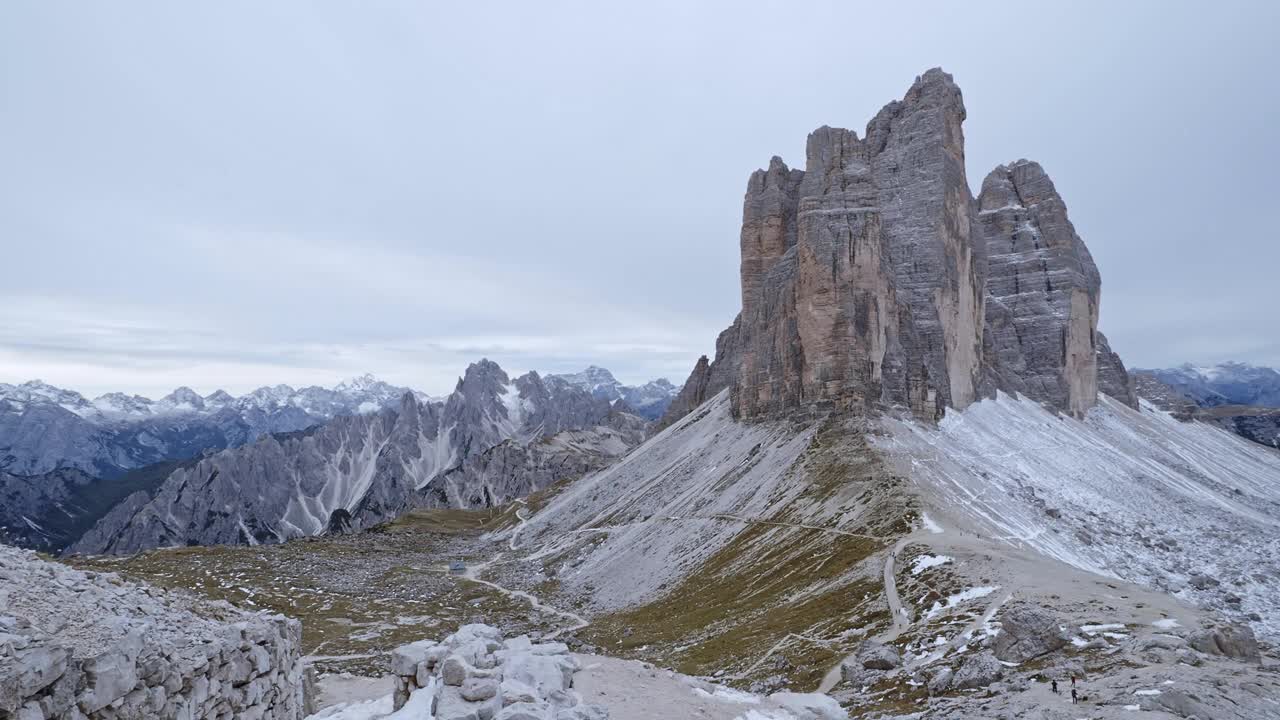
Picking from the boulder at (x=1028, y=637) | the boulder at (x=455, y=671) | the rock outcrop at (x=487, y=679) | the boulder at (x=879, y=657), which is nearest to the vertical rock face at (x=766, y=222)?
the boulder at (x=879, y=657)

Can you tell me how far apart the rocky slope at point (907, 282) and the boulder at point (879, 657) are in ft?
179

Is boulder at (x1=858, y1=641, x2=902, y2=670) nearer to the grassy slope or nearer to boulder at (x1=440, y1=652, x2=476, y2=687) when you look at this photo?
the grassy slope

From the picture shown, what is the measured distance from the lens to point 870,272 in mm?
85812

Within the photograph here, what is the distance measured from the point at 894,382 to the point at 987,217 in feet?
250

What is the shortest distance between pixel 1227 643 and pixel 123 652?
33.3 m

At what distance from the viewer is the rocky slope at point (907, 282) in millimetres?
85812

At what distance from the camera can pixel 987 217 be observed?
142 m

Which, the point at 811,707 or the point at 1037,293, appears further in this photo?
the point at 1037,293

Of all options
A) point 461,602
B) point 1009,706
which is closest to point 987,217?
point 461,602

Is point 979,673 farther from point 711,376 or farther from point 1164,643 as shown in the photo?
point 711,376

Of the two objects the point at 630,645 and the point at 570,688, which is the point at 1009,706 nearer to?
the point at 570,688

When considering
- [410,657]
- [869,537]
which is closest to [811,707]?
[410,657]

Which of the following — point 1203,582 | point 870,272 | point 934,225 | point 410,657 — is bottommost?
point 1203,582

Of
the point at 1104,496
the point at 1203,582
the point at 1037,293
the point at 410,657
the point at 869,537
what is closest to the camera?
the point at 410,657
